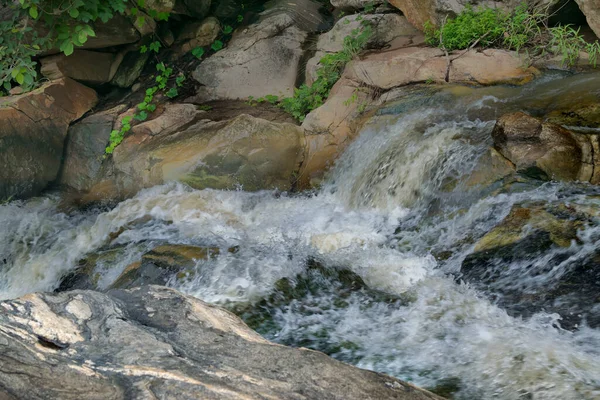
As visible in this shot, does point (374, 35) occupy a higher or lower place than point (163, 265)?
higher

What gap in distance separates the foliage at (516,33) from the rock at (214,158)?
6.38ft

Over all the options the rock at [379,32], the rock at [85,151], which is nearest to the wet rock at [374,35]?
the rock at [379,32]

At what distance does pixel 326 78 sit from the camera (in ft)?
23.2

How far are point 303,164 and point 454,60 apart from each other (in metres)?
1.91

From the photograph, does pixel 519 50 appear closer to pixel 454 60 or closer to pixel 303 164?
pixel 454 60

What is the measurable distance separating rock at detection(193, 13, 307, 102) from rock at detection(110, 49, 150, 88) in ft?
2.61

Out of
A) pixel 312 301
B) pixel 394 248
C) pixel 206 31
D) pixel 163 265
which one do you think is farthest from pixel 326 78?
pixel 312 301

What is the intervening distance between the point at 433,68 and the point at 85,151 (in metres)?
4.31

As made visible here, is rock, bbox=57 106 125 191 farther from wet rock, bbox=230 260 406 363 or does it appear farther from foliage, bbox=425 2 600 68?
foliage, bbox=425 2 600 68

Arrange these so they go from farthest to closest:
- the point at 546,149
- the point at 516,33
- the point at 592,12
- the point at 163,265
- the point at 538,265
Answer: the point at 516,33 < the point at 592,12 < the point at 163,265 < the point at 546,149 < the point at 538,265

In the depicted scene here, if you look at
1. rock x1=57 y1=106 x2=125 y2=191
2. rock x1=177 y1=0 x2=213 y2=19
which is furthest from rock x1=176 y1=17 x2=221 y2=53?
rock x1=57 y1=106 x2=125 y2=191

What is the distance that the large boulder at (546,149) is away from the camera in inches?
174

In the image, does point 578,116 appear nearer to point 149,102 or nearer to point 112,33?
point 149,102

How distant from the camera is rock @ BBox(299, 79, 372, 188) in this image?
20.9ft
